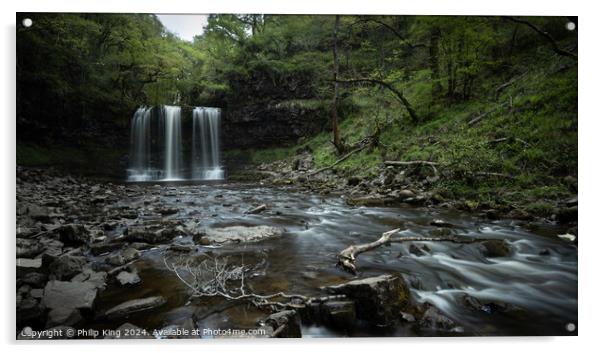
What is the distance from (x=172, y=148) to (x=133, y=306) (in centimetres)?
543

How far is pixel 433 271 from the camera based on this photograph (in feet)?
9.05

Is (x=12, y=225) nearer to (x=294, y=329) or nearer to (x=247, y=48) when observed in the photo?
(x=294, y=329)

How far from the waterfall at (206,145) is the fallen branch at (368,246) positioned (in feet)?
12.1

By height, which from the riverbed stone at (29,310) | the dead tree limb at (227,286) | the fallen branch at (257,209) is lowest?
the riverbed stone at (29,310)

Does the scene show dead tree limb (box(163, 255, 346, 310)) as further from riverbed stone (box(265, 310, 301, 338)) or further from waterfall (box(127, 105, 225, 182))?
waterfall (box(127, 105, 225, 182))

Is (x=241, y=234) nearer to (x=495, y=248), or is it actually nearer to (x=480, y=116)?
(x=495, y=248)

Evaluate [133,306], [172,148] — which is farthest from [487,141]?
[172,148]

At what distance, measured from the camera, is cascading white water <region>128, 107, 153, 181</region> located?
5.61 m

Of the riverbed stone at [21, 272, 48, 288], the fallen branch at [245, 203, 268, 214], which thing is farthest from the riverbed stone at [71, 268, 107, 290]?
the fallen branch at [245, 203, 268, 214]

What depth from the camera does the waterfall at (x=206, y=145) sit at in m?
A: 6.25

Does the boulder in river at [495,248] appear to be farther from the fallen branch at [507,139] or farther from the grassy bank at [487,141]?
the fallen branch at [507,139]

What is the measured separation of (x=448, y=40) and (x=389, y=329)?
3.77 metres

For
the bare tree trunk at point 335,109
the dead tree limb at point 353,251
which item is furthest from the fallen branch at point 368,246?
the bare tree trunk at point 335,109

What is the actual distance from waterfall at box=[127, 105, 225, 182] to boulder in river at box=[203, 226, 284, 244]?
2.50 meters
